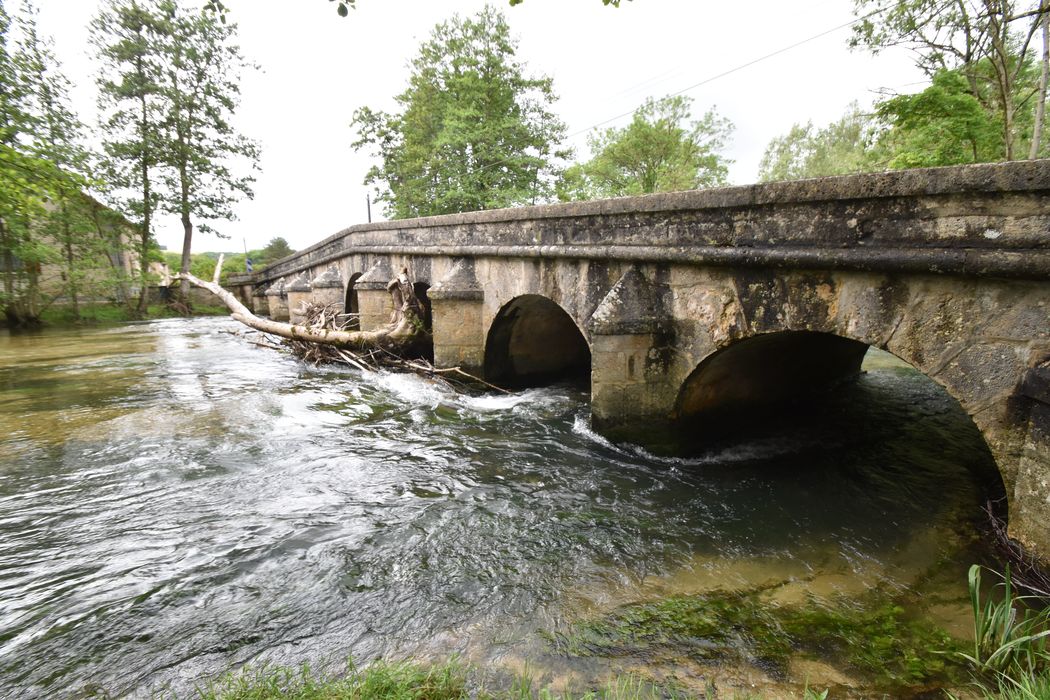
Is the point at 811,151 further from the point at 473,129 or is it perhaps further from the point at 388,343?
the point at 388,343

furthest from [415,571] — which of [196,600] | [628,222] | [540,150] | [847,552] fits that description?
[540,150]

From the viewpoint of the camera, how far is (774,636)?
2.69 m

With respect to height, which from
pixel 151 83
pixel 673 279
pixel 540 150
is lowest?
pixel 673 279

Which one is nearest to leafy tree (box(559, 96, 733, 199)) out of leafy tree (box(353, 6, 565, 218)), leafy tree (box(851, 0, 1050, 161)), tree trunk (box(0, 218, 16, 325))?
leafy tree (box(353, 6, 565, 218))

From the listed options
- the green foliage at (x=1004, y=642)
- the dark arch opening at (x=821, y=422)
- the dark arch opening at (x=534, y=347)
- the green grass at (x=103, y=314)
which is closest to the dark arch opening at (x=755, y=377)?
the dark arch opening at (x=821, y=422)

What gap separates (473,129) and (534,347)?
13.8 m

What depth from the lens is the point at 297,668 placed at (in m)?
2.52

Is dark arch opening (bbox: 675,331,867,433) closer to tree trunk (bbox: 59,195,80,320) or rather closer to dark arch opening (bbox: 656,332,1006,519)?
dark arch opening (bbox: 656,332,1006,519)

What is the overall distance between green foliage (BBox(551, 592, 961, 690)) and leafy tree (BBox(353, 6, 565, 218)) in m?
18.1

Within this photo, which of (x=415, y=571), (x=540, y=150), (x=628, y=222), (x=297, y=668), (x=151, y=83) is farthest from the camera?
(x=540, y=150)

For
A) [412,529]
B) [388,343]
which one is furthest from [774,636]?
[388,343]

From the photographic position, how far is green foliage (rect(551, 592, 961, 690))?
2463mm

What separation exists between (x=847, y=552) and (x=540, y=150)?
19941mm

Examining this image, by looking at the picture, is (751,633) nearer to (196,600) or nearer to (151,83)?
(196,600)
